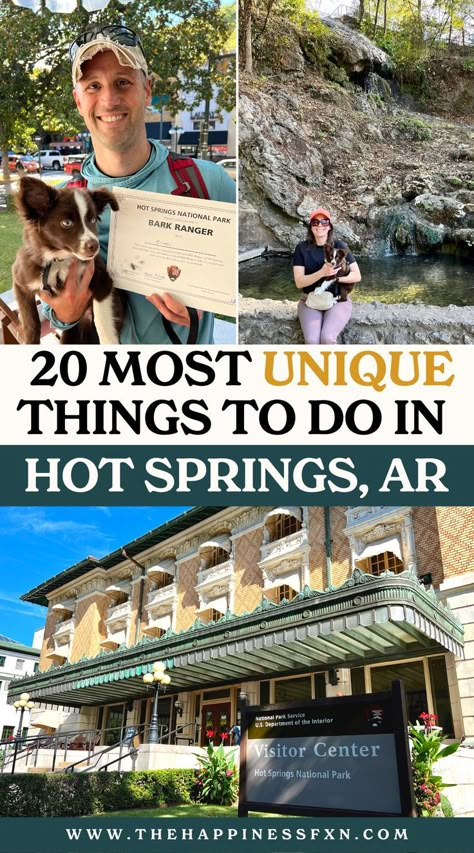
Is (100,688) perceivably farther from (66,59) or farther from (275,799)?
(66,59)

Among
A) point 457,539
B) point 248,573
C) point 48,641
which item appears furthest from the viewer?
point 48,641

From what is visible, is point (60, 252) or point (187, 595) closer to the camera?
point (60, 252)

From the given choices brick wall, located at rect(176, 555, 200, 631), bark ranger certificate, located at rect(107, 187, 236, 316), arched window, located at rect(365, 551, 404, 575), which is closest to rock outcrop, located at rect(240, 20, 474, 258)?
bark ranger certificate, located at rect(107, 187, 236, 316)

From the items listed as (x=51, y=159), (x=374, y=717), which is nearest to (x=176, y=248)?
(x=51, y=159)

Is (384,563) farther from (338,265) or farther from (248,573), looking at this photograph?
(338,265)

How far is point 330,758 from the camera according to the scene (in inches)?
232

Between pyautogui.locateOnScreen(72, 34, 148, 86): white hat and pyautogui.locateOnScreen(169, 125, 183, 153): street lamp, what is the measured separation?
1136mm

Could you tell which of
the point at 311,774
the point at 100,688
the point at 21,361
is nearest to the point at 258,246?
the point at 21,361

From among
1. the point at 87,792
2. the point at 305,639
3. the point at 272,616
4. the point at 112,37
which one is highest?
the point at 112,37

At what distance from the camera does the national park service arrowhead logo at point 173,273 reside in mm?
8680

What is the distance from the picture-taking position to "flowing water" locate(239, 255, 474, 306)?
10844mm

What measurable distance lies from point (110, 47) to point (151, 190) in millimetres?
1637

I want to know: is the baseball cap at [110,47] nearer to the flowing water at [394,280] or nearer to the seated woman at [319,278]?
the seated woman at [319,278]

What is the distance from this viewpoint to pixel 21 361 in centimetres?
901
